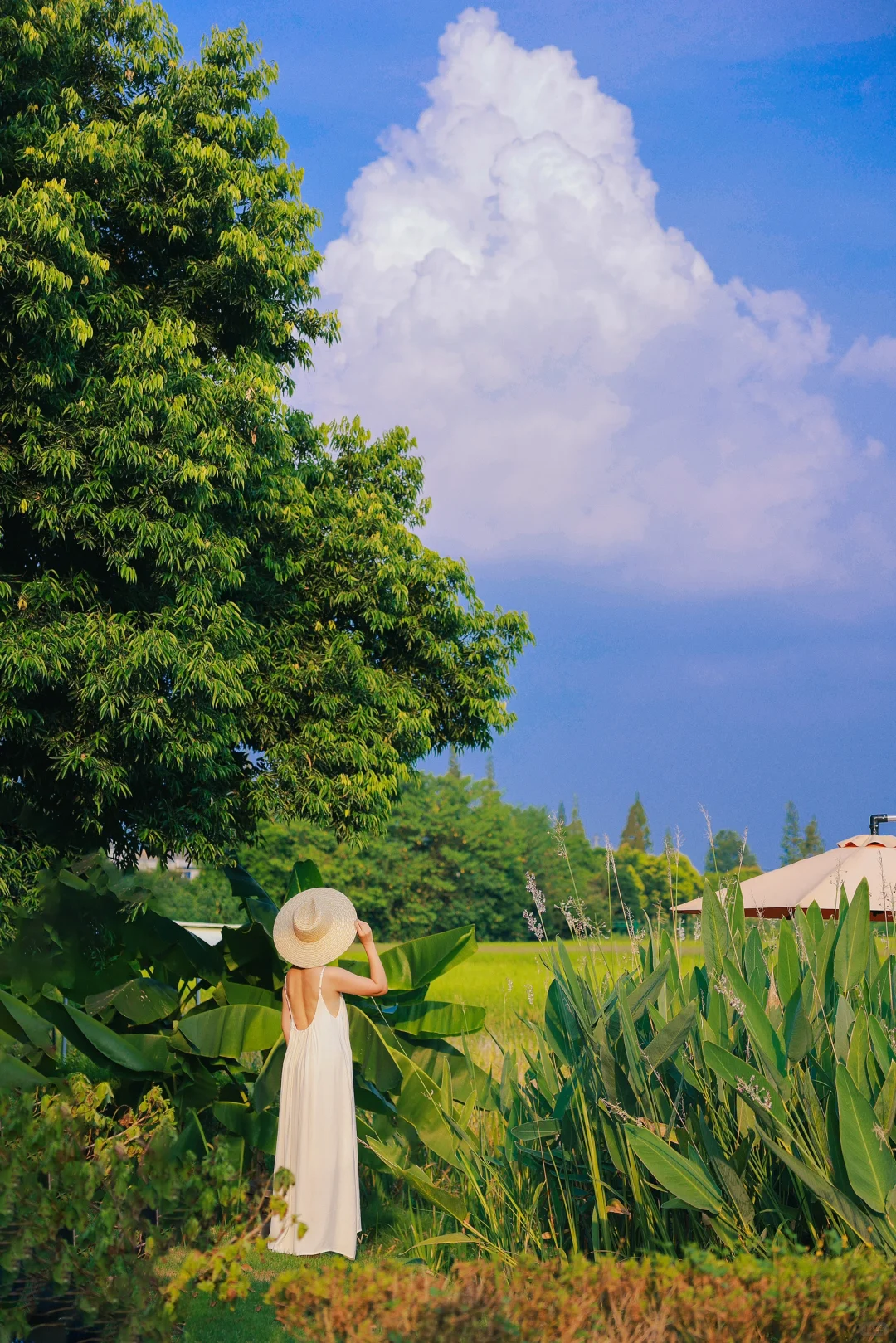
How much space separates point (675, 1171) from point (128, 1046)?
3575 millimetres

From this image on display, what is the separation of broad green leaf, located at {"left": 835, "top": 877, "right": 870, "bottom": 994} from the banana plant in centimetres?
207

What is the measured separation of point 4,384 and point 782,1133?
1023 cm

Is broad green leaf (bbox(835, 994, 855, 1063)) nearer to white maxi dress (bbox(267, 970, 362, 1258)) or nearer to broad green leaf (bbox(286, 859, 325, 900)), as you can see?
white maxi dress (bbox(267, 970, 362, 1258))

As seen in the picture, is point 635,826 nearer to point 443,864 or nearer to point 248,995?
point 443,864

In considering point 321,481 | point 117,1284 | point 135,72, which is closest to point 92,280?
point 135,72

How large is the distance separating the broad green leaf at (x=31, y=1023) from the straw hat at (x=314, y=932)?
69.4 inches

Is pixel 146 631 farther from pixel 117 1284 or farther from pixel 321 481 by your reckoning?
pixel 117 1284

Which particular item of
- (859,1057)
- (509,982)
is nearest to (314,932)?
(509,982)

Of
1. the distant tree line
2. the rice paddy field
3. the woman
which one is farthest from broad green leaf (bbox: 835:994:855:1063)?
the distant tree line

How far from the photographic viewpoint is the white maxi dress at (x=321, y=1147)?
17.7ft

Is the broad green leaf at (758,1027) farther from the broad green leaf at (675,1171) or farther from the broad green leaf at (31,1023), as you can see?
the broad green leaf at (31,1023)

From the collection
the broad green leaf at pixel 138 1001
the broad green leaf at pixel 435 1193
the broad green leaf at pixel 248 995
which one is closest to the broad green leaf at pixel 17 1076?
the broad green leaf at pixel 138 1001

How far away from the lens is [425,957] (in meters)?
7.15

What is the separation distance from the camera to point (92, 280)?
1153 centimetres
